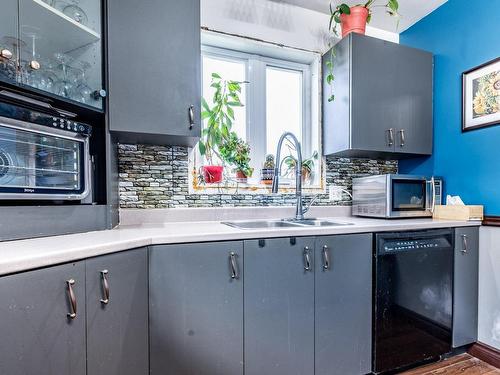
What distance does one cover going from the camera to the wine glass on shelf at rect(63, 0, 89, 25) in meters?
1.29

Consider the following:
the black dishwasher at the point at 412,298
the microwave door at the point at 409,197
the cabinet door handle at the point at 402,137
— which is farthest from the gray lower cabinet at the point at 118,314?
the cabinet door handle at the point at 402,137

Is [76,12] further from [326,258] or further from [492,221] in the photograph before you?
[492,221]

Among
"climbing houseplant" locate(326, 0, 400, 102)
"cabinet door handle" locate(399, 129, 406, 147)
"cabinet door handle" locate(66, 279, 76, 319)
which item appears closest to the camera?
"cabinet door handle" locate(66, 279, 76, 319)

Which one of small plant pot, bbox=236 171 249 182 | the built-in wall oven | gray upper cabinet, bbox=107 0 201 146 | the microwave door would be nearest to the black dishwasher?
the microwave door

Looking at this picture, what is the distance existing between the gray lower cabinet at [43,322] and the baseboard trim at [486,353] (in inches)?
93.4

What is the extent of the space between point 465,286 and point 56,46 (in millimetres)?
2745

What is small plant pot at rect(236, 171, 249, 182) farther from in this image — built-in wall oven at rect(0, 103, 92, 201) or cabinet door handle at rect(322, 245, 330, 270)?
built-in wall oven at rect(0, 103, 92, 201)

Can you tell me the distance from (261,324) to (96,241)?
85cm

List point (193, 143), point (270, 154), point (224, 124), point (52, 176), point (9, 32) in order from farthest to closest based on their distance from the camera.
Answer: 1. point (270, 154)
2. point (224, 124)
3. point (193, 143)
4. point (52, 176)
5. point (9, 32)

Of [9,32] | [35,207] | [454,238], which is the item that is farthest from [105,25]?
[454,238]

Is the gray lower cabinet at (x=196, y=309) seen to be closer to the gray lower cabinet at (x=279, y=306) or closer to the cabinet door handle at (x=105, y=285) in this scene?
the gray lower cabinet at (x=279, y=306)

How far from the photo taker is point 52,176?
119cm

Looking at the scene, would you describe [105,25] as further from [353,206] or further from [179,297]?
[353,206]

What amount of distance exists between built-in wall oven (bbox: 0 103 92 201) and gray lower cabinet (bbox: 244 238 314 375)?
2.80ft
